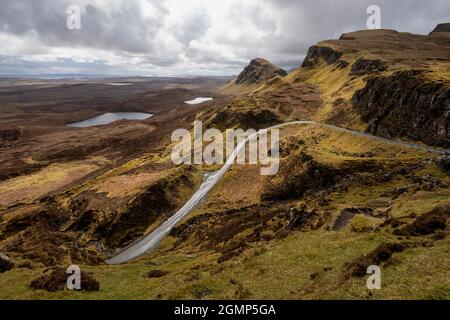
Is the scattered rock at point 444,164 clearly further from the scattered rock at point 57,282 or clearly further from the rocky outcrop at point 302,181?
the scattered rock at point 57,282

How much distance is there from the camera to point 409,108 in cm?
9850

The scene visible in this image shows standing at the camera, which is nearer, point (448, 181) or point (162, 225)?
point (448, 181)

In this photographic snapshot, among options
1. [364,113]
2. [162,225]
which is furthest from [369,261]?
[364,113]

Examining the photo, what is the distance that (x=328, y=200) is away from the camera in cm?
5700

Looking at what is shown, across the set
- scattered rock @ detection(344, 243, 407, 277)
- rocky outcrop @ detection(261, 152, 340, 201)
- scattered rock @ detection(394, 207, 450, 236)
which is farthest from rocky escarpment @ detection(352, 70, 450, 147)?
scattered rock @ detection(344, 243, 407, 277)

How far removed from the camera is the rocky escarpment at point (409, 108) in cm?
8581

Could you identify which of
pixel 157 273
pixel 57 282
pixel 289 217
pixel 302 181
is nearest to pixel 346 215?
pixel 289 217

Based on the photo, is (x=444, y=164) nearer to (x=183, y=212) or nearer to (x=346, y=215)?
(x=346, y=215)

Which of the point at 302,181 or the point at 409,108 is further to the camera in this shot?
the point at 409,108

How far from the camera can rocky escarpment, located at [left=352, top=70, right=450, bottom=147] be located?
282 feet

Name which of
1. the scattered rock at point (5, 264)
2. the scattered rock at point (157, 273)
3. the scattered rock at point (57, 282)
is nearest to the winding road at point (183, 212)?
the scattered rock at point (5, 264)

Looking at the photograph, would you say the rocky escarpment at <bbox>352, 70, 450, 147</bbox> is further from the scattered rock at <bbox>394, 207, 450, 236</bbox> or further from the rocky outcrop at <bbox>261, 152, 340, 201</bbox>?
the scattered rock at <bbox>394, 207, 450, 236</bbox>
